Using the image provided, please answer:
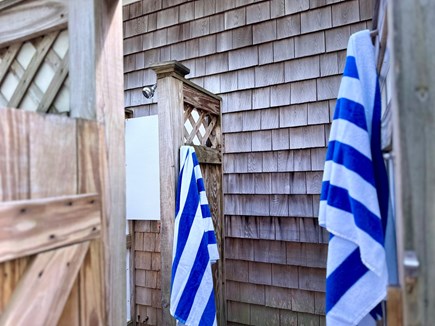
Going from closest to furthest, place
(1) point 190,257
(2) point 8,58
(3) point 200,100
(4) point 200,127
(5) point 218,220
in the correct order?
(2) point 8,58 < (1) point 190,257 < (3) point 200,100 < (4) point 200,127 < (5) point 218,220

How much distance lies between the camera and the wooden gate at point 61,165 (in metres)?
0.77

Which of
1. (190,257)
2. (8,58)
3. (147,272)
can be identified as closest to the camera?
(8,58)

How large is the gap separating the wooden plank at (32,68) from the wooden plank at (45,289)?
1.86 ft

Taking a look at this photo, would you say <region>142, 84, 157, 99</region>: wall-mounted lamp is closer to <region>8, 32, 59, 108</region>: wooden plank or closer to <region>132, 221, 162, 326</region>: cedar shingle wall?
<region>132, 221, 162, 326</region>: cedar shingle wall

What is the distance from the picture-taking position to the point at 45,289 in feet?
2.67

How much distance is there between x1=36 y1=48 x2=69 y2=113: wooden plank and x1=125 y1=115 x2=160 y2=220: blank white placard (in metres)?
1.69

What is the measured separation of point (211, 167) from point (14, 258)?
1.87 metres

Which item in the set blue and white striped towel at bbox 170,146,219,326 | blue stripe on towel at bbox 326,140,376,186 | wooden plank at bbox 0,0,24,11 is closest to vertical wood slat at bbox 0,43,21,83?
wooden plank at bbox 0,0,24,11

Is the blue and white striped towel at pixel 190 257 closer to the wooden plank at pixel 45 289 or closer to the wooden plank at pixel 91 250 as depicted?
the wooden plank at pixel 91 250

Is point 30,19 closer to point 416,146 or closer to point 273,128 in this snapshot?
point 416,146

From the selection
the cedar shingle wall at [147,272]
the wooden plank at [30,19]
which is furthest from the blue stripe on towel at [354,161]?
the cedar shingle wall at [147,272]

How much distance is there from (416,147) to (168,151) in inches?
56.6

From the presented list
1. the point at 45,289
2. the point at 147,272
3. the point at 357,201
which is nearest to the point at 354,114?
the point at 357,201

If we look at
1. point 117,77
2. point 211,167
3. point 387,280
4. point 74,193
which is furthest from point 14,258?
point 211,167
